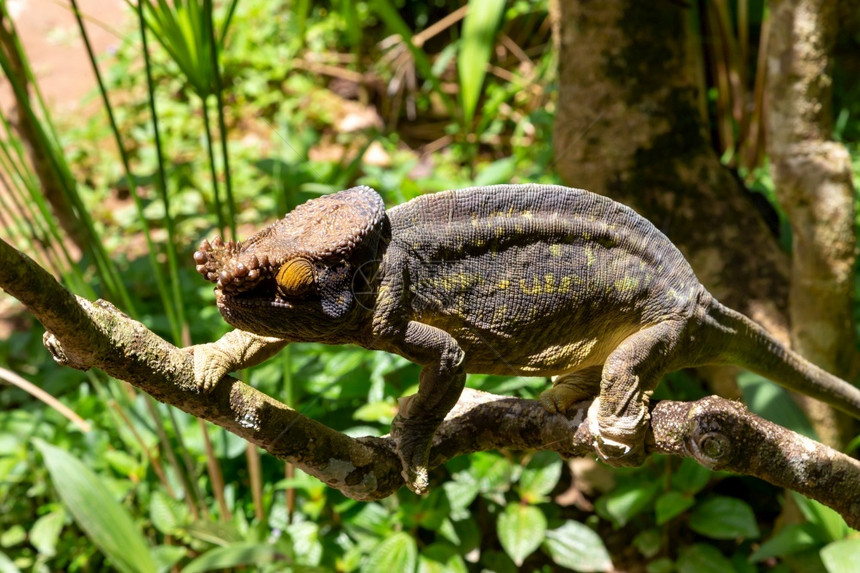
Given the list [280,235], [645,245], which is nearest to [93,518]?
[280,235]

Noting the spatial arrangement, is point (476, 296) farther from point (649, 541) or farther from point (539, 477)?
point (649, 541)

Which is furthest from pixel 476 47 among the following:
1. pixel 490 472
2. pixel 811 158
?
pixel 490 472

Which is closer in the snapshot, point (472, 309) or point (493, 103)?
point (472, 309)

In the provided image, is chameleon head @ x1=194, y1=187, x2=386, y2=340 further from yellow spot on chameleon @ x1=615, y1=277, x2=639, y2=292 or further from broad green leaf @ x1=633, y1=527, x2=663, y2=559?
broad green leaf @ x1=633, y1=527, x2=663, y2=559

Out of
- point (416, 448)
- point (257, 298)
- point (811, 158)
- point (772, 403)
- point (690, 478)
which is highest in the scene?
point (257, 298)

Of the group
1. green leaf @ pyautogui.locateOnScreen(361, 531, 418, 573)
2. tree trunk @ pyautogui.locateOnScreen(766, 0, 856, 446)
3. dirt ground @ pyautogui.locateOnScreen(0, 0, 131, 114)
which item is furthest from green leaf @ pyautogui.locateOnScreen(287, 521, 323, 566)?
dirt ground @ pyautogui.locateOnScreen(0, 0, 131, 114)

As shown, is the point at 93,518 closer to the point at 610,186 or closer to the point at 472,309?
the point at 472,309
